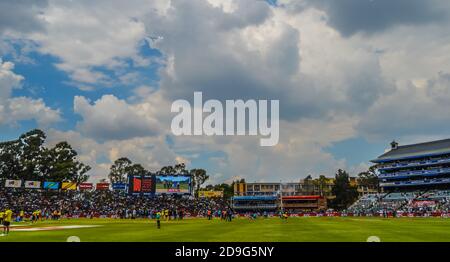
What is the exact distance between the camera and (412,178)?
128m

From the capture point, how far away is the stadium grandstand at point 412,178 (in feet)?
350

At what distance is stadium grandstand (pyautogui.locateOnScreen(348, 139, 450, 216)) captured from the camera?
106831 millimetres

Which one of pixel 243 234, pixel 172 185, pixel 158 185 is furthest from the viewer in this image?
pixel 172 185

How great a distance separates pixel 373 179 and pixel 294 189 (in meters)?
34.4

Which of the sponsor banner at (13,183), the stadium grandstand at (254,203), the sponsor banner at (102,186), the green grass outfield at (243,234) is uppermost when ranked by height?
the sponsor banner at (13,183)

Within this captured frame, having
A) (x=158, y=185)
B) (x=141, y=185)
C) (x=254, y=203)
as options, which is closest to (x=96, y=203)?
(x=141, y=185)

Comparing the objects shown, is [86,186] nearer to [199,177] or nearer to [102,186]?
[102,186]

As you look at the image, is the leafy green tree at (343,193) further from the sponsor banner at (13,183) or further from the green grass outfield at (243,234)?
the green grass outfield at (243,234)

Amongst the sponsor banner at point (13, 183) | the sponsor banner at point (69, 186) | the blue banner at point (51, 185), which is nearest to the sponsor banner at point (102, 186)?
the sponsor banner at point (69, 186)

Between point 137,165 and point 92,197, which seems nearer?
point 92,197

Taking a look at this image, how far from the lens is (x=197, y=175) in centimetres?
18000

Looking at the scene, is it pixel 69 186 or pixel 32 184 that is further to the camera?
pixel 69 186
